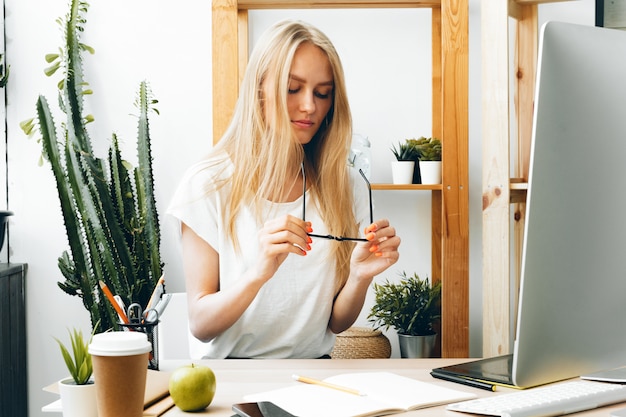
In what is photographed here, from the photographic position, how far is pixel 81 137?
8.39 ft

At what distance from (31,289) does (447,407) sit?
87.7 inches

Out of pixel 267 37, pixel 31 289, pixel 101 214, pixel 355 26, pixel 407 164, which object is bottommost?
pixel 31 289

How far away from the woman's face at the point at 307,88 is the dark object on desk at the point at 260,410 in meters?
1.05

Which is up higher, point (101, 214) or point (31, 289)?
point (101, 214)

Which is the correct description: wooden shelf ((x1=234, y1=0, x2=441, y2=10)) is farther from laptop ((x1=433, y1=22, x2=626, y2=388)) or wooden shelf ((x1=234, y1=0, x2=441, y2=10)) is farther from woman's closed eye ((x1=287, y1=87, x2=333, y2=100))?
laptop ((x1=433, y1=22, x2=626, y2=388))

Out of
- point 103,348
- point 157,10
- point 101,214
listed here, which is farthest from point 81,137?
point 103,348

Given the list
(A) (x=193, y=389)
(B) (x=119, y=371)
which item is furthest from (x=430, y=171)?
(B) (x=119, y=371)

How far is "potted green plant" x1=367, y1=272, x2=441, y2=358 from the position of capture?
248 cm

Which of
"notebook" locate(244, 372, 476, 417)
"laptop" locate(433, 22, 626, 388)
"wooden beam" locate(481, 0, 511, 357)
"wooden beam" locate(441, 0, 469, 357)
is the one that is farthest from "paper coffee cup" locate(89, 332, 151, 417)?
"wooden beam" locate(441, 0, 469, 357)

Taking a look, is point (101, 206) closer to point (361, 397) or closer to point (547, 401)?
point (361, 397)

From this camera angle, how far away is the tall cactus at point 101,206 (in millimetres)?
2484

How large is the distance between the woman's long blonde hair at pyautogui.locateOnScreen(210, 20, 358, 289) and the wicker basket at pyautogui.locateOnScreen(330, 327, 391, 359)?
604mm

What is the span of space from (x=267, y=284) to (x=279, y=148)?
367 millimetres

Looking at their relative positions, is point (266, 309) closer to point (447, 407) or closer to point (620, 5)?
point (447, 407)
